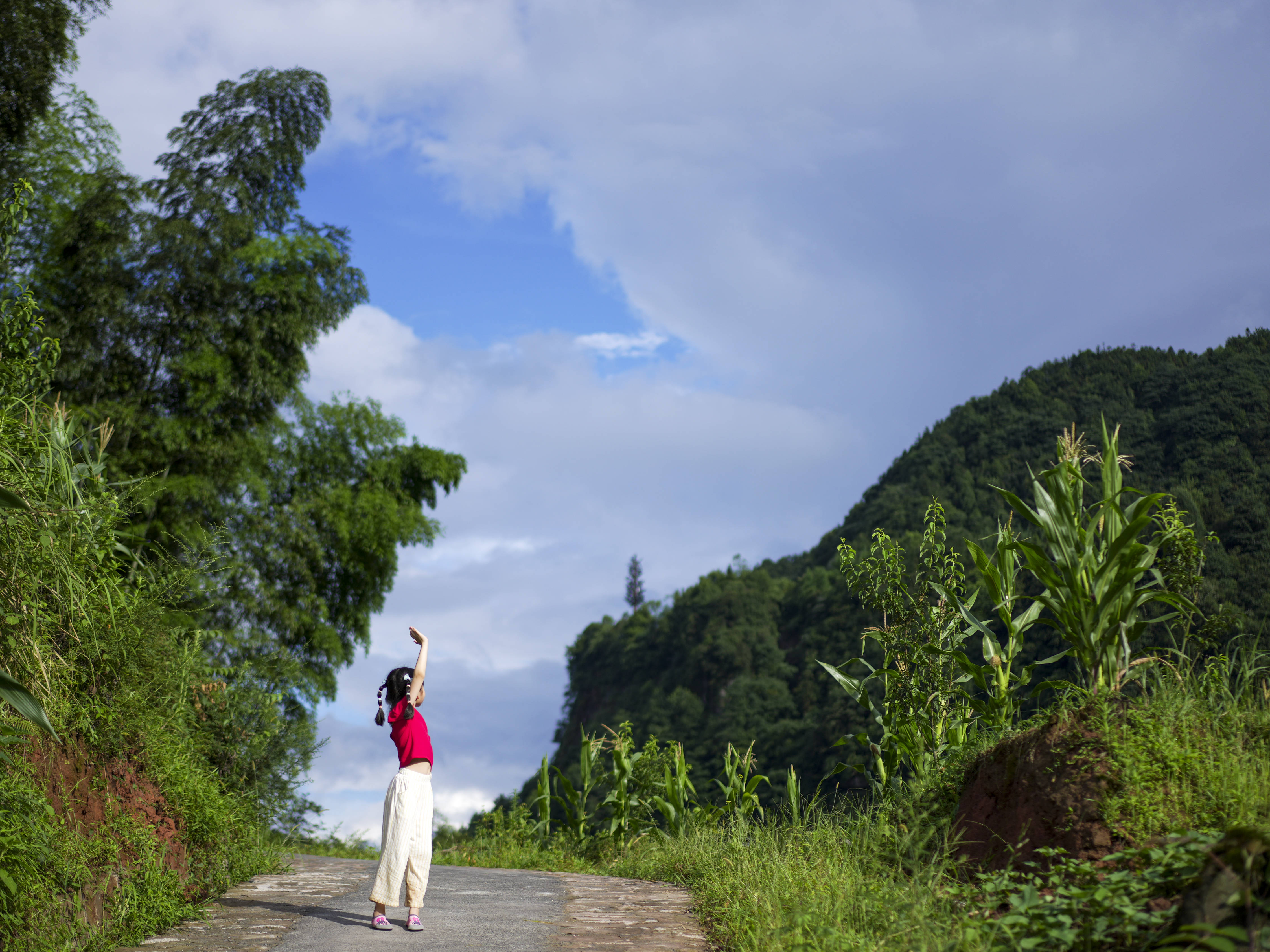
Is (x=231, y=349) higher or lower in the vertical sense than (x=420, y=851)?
higher

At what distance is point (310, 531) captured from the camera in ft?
50.3

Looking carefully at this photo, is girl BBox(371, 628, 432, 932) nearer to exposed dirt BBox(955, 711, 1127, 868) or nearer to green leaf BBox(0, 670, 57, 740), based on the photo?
green leaf BBox(0, 670, 57, 740)

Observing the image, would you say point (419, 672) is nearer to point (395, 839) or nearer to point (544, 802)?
point (395, 839)

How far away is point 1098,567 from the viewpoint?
15.0ft

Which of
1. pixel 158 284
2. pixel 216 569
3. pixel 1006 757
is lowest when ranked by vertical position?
pixel 1006 757

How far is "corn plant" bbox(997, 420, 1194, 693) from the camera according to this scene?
14.8ft

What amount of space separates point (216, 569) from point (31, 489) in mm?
2575

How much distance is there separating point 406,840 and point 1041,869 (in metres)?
3.34

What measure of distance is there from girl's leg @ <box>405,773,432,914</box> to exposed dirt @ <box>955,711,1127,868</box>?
296 cm

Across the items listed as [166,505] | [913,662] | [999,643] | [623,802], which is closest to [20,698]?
[999,643]

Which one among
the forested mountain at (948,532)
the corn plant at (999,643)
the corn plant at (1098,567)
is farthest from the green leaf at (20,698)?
the forested mountain at (948,532)

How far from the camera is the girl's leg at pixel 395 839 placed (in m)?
4.98

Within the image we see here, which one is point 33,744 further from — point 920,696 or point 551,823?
point 551,823

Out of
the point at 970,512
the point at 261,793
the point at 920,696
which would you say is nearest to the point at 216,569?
the point at 261,793
